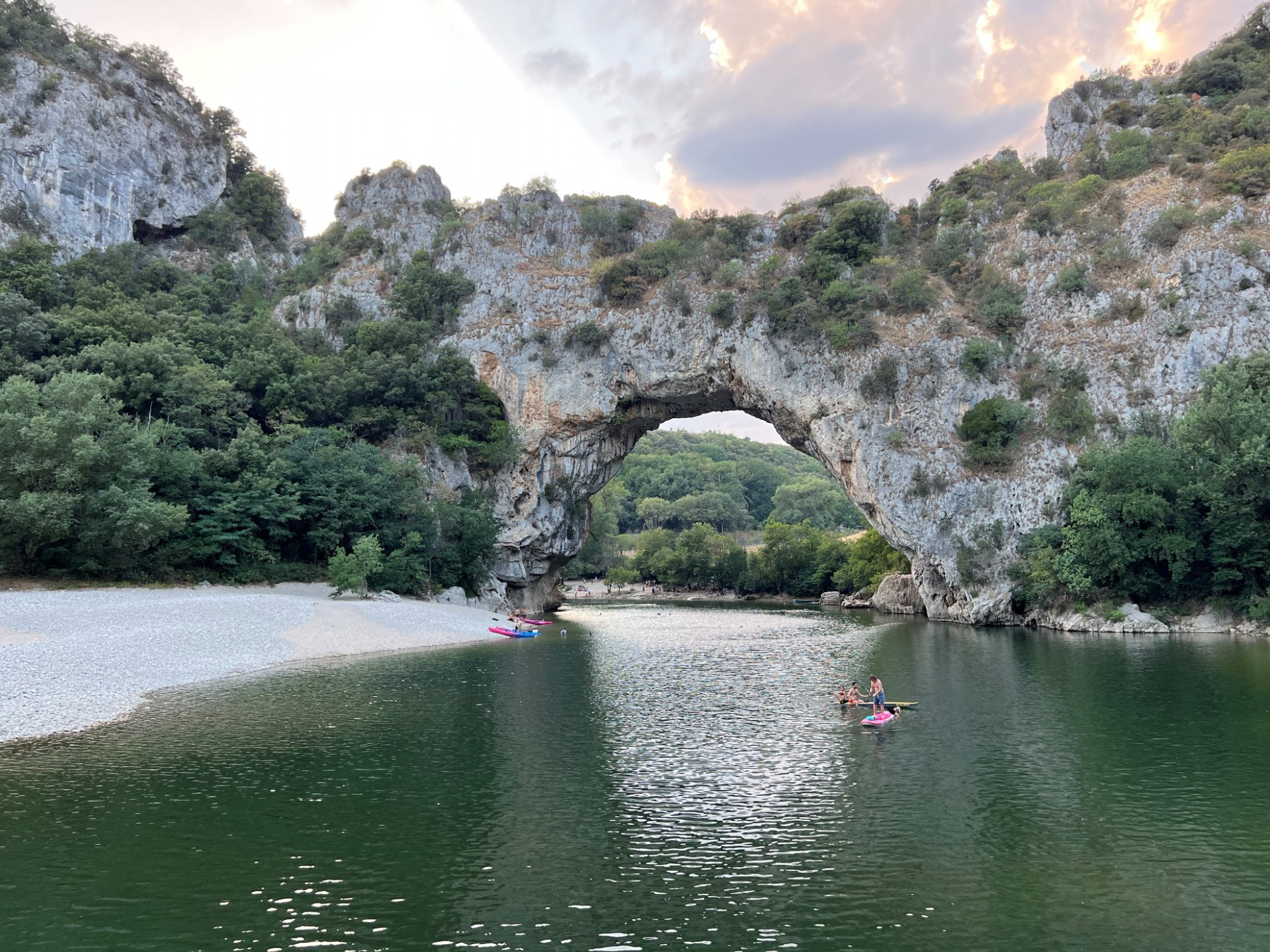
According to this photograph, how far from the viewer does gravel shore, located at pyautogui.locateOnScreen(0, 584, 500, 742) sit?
21.5m

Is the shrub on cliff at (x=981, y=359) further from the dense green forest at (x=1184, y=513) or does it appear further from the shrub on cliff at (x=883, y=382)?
the dense green forest at (x=1184, y=513)

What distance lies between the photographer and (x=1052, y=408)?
5084 centimetres

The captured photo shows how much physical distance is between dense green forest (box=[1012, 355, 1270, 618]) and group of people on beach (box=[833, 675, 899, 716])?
25264 mm

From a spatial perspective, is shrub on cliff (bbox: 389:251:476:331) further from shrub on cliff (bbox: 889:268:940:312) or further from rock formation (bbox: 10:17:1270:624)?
shrub on cliff (bbox: 889:268:940:312)

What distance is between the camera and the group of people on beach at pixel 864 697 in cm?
2061

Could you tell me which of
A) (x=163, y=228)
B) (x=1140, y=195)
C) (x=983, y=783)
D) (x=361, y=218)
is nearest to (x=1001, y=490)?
(x=1140, y=195)

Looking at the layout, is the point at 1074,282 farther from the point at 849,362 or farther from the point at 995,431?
the point at 849,362

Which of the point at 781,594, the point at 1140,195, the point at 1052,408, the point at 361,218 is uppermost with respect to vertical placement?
the point at 361,218

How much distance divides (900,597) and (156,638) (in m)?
53.3

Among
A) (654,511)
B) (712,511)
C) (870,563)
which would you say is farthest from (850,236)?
(654,511)

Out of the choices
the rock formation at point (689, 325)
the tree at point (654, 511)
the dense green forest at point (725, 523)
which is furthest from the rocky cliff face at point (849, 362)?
the tree at point (654, 511)

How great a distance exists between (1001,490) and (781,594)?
40.0 metres

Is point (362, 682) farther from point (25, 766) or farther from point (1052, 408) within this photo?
point (1052, 408)

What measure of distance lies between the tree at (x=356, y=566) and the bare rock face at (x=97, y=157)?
130 ft
